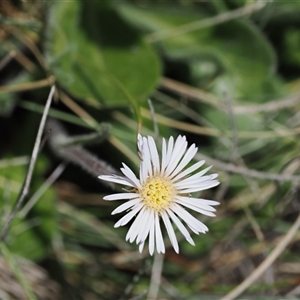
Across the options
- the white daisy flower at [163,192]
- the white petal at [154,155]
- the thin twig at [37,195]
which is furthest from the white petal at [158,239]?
the thin twig at [37,195]

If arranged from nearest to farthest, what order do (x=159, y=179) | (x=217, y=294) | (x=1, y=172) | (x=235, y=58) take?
(x=159, y=179) < (x=217, y=294) < (x=1, y=172) < (x=235, y=58)

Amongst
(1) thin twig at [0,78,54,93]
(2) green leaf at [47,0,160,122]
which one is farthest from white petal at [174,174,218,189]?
(1) thin twig at [0,78,54,93]

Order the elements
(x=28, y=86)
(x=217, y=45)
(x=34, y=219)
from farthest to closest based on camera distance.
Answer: (x=217, y=45)
(x=34, y=219)
(x=28, y=86)

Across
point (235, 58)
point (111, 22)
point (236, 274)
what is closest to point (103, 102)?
point (111, 22)

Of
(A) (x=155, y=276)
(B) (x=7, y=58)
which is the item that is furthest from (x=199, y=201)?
(B) (x=7, y=58)

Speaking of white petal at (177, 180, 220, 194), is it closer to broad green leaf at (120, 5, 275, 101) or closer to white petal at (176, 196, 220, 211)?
white petal at (176, 196, 220, 211)

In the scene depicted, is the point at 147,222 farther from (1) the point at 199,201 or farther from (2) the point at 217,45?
(2) the point at 217,45

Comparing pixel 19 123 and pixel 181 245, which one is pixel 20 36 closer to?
pixel 19 123
